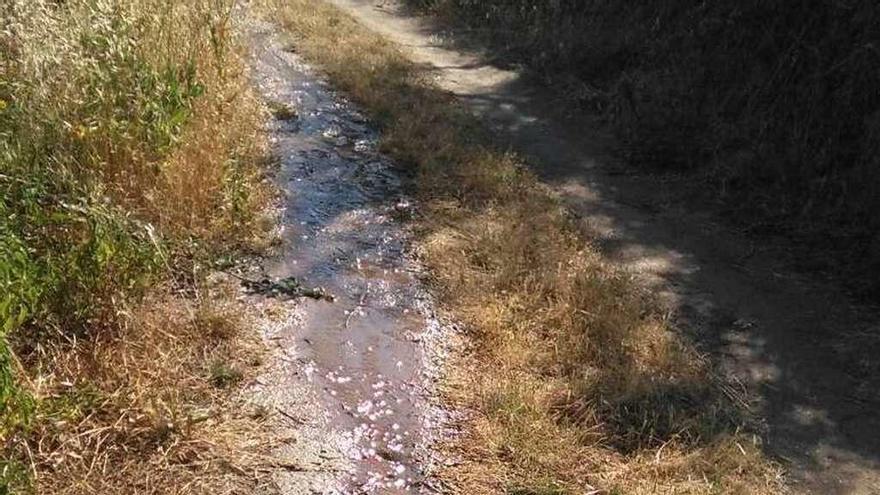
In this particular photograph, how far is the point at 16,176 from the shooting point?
322 centimetres

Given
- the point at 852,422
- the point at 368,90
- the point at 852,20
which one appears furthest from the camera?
the point at 368,90

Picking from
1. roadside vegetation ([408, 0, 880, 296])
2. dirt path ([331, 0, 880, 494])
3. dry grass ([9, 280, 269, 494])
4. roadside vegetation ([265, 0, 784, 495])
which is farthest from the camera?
roadside vegetation ([408, 0, 880, 296])

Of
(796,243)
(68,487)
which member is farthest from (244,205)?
(796,243)

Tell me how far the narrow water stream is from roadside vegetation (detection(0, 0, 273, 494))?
0.35 metres

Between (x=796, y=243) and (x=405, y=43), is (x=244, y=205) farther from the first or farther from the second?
(x=405, y=43)

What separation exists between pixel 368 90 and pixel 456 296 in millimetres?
3472

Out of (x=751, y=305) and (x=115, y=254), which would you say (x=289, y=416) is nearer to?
(x=115, y=254)

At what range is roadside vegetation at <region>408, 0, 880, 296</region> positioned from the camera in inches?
226

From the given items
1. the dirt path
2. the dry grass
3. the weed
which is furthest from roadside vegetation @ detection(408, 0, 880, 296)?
the dry grass

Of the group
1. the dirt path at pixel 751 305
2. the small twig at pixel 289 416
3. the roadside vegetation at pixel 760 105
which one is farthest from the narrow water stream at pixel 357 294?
the roadside vegetation at pixel 760 105

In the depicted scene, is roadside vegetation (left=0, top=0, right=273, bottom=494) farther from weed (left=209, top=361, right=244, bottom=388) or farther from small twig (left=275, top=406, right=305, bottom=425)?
small twig (left=275, top=406, right=305, bottom=425)

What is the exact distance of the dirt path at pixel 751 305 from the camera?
3.77m

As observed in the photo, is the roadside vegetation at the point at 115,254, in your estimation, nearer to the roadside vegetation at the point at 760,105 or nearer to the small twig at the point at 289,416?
the small twig at the point at 289,416

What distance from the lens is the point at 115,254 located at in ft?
10.6
